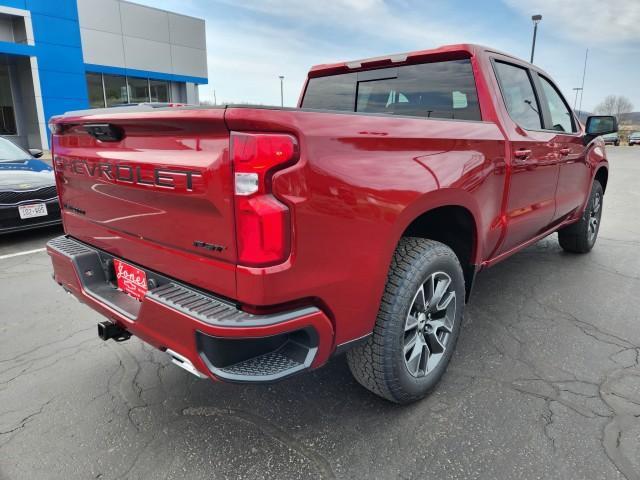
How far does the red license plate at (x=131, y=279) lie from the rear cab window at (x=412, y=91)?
209 centimetres

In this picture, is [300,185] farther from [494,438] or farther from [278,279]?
[494,438]

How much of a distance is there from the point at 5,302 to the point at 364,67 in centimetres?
351

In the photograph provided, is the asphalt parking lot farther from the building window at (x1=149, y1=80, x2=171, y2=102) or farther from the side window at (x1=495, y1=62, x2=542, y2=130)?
the building window at (x1=149, y1=80, x2=171, y2=102)

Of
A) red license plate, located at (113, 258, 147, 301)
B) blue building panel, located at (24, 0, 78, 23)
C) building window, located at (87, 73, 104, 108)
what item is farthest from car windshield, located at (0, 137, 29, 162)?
building window, located at (87, 73, 104, 108)

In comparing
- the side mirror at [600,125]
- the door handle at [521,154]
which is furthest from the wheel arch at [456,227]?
the side mirror at [600,125]

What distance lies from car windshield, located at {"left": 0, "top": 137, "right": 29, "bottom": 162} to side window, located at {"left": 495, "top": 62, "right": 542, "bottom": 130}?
650 cm

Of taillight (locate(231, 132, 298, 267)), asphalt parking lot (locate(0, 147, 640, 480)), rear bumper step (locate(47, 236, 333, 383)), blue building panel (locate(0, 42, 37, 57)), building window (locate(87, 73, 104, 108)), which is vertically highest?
blue building panel (locate(0, 42, 37, 57))

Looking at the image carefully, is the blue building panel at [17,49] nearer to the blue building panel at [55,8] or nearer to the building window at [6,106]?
the blue building panel at [55,8]

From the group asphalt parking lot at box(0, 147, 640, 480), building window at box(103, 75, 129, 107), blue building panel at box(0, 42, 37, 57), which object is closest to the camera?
asphalt parking lot at box(0, 147, 640, 480)

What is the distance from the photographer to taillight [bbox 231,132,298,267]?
61.1 inches

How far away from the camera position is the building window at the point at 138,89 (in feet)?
72.4

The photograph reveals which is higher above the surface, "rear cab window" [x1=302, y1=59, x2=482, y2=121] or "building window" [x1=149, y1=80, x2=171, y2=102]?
"building window" [x1=149, y1=80, x2=171, y2=102]

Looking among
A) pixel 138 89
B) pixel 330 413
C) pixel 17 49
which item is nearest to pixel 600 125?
pixel 330 413

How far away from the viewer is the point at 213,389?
101 inches
